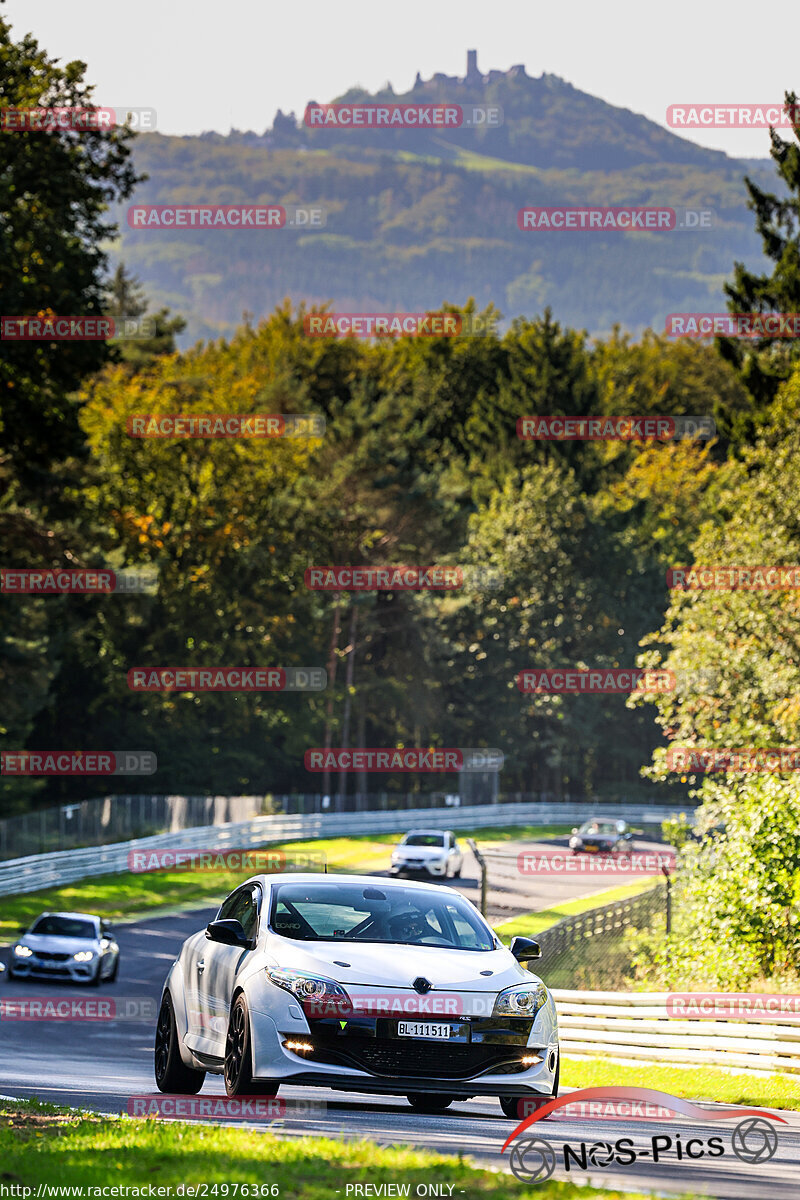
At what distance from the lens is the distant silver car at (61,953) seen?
27250 mm

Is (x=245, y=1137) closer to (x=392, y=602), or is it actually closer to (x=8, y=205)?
(x=8, y=205)

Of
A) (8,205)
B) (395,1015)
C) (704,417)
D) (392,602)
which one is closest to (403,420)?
(392,602)

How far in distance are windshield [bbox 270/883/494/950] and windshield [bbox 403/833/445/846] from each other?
32.8 meters

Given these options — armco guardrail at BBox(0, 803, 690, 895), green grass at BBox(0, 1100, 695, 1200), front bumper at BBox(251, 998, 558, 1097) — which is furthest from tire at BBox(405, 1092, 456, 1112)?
armco guardrail at BBox(0, 803, 690, 895)

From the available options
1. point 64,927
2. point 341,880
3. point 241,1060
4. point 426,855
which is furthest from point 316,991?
point 426,855

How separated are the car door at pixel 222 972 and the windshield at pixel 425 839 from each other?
107 ft

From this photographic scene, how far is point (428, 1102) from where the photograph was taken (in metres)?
10.2

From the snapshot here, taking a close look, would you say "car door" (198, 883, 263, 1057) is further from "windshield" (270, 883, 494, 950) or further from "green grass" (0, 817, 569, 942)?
"green grass" (0, 817, 569, 942)

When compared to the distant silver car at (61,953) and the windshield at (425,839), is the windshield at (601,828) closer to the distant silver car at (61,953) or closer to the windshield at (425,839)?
the windshield at (425,839)

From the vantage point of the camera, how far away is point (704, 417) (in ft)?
305

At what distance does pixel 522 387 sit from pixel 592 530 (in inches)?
370

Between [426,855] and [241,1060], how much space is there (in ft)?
110

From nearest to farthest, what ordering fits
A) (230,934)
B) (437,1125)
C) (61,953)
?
(437,1125), (230,934), (61,953)

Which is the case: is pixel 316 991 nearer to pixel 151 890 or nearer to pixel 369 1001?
pixel 369 1001
